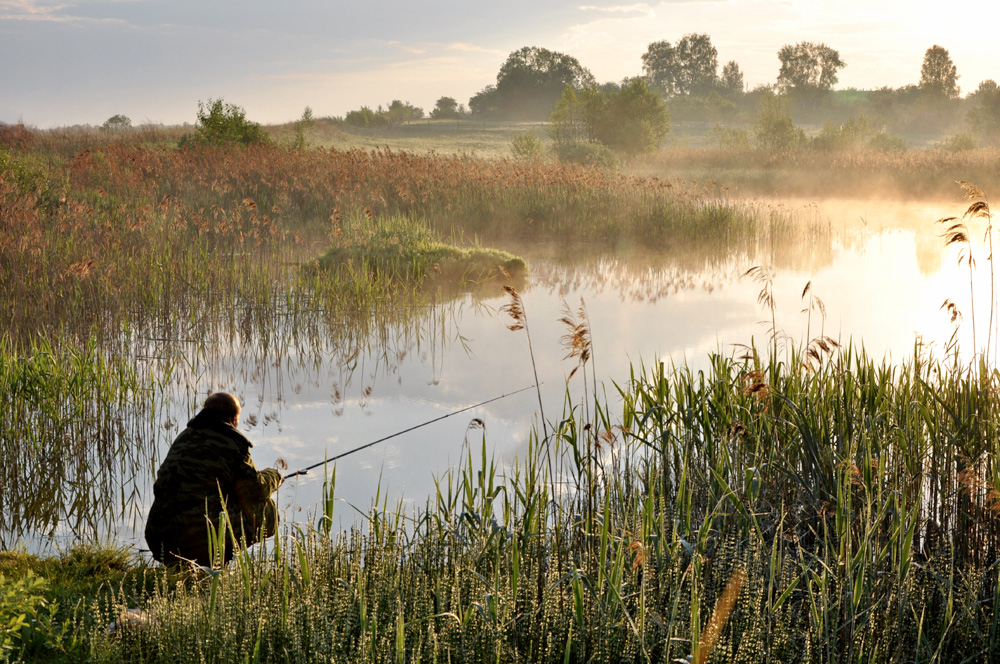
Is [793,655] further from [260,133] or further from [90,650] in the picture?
[260,133]

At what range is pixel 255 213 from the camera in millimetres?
16031

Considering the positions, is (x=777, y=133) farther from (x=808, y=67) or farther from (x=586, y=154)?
(x=808, y=67)

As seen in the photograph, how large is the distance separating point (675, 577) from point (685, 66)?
9272cm

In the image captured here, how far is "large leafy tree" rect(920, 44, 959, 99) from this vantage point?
6941 centimetres

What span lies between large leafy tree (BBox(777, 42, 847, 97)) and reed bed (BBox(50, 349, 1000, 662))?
81.0m

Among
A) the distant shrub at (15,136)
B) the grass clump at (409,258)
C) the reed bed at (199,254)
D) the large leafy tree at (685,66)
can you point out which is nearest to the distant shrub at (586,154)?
the reed bed at (199,254)

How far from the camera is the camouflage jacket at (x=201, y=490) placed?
4.37 metres

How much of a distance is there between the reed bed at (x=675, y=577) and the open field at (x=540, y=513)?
19 millimetres

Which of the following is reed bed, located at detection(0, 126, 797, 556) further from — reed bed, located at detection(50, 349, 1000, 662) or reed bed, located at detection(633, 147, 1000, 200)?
reed bed, located at detection(633, 147, 1000, 200)

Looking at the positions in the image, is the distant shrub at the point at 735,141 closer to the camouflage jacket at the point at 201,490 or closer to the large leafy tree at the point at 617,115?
the large leafy tree at the point at 617,115

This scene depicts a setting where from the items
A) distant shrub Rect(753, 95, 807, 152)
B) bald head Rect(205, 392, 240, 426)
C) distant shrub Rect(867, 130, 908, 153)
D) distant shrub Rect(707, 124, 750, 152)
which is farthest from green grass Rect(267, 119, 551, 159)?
bald head Rect(205, 392, 240, 426)

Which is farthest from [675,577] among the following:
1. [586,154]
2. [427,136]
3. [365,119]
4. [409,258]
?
[365,119]

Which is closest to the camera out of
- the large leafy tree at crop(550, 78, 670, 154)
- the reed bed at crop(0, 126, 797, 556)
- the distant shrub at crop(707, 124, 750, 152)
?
the reed bed at crop(0, 126, 797, 556)

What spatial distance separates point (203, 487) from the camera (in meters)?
4.41
